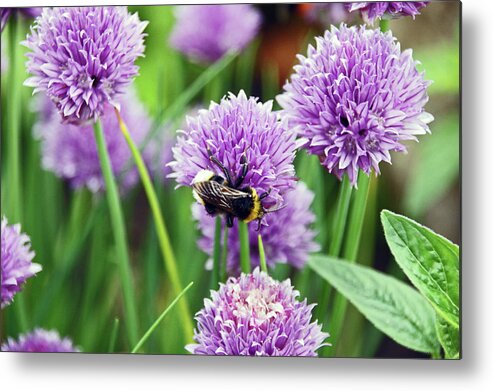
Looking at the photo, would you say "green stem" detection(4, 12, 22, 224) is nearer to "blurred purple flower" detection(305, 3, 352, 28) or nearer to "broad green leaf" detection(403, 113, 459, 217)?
"blurred purple flower" detection(305, 3, 352, 28)

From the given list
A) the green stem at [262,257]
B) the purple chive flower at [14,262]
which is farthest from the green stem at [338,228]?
the purple chive flower at [14,262]

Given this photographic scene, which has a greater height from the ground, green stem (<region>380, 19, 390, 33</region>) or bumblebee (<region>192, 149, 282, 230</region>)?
green stem (<region>380, 19, 390, 33</region>)

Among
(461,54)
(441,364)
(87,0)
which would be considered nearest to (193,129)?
(87,0)

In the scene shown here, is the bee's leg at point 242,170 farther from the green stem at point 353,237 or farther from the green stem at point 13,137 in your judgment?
the green stem at point 13,137

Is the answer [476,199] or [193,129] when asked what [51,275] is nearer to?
[193,129]

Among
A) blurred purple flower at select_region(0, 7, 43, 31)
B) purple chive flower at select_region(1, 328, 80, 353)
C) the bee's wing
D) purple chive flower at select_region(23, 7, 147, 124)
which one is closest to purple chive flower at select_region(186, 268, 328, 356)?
the bee's wing

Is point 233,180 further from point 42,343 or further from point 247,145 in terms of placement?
point 42,343

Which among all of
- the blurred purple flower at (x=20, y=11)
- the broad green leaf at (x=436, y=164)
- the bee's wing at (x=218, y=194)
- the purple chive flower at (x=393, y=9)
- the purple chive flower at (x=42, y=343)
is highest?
the purple chive flower at (x=393, y=9)
